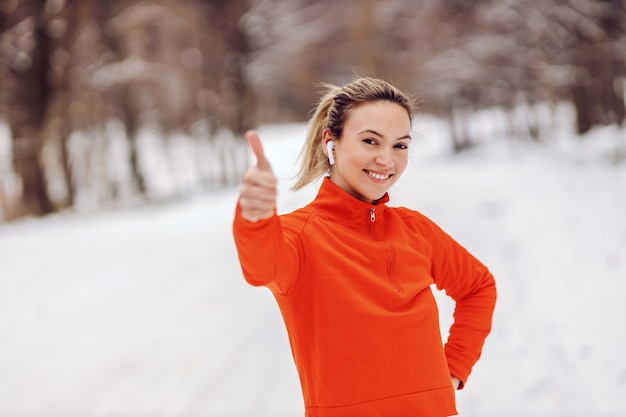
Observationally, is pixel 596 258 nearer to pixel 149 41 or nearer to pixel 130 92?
pixel 130 92

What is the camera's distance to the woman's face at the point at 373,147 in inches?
67.3

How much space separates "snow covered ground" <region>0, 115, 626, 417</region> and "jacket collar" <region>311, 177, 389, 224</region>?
1.78ft

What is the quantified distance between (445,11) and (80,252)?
14.6 metres

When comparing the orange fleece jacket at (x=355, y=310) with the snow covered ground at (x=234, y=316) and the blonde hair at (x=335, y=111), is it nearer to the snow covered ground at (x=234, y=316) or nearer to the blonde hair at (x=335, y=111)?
the blonde hair at (x=335, y=111)

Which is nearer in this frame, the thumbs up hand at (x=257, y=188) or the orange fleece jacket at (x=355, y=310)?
the thumbs up hand at (x=257, y=188)

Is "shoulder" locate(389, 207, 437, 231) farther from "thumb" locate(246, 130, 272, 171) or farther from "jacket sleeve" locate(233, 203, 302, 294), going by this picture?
"thumb" locate(246, 130, 272, 171)

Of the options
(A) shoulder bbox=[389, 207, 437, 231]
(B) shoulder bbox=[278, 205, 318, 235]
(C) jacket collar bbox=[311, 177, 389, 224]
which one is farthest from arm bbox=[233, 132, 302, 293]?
(A) shoulder bbox=[389, 207, 437, 231]

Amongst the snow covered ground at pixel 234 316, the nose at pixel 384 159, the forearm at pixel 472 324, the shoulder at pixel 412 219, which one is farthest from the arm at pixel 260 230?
the snow covered ground at pixel 234 316

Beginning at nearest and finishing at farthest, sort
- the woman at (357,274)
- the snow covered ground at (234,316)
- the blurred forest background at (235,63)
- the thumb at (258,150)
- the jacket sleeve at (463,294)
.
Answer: the thumb at (258,150) → the woman at (357,274) → the jacket sleeve at (463,294) → the snow covered ground at (234,316) → the blurred forest background at (235,63)

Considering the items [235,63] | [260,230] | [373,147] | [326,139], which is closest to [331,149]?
[326,139]

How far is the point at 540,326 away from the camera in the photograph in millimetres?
5273

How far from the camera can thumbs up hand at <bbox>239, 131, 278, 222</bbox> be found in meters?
A: 1.31

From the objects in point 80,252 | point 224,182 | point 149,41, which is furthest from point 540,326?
point 149,41

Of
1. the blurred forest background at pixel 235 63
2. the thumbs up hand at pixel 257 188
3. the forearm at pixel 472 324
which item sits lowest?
the forearm at pixel 472 324
